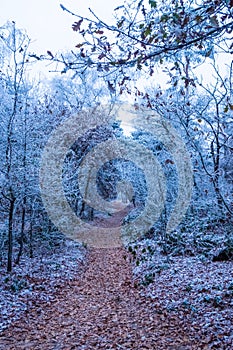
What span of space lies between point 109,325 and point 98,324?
192 millimetres

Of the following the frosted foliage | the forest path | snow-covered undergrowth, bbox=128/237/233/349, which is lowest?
the forest path

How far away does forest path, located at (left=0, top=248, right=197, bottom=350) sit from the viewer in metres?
4.21

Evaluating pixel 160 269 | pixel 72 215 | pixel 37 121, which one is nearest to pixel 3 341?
pixel 160 269

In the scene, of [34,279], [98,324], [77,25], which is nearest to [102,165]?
[34,279]

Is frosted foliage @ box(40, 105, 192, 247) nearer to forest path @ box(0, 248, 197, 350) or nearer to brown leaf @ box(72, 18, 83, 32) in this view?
brown leaf @ box(72, 18, 83, 32)

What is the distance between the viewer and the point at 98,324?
16.1 feet

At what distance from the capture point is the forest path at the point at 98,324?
13.8ft

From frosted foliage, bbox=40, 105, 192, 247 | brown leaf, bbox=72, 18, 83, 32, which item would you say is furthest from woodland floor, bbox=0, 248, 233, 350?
brown leaf, bbox=72, 18, 83, 32

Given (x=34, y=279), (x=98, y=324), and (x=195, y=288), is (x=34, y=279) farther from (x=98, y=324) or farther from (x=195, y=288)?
(x=195, y=288)

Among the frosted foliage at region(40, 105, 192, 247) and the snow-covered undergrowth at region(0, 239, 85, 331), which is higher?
the frosted foliage at region(40, 105, 192, 247)

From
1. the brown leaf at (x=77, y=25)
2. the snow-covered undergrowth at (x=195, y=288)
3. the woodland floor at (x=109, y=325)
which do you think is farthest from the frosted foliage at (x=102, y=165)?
the woodland floor at (x=109, y=325)

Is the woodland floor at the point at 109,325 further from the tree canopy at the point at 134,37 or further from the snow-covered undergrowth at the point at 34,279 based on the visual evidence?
the tree canopy at the point at 134,37

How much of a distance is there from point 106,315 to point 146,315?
28.0 inches

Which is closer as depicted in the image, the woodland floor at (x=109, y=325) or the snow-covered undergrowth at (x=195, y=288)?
the woodland floor at (x=109, y=325)
